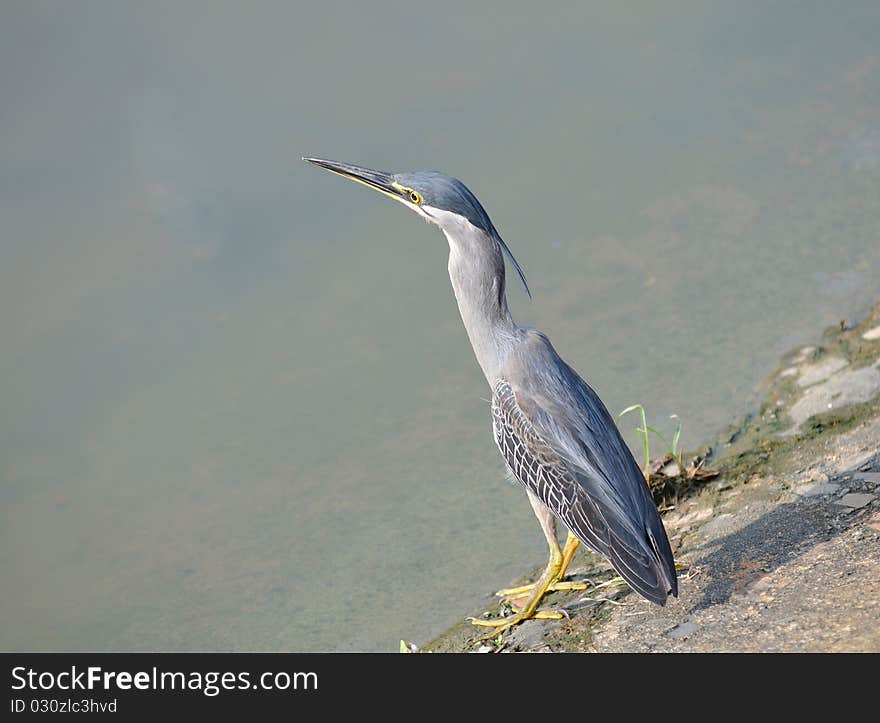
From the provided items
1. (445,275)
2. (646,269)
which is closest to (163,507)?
(445,275)

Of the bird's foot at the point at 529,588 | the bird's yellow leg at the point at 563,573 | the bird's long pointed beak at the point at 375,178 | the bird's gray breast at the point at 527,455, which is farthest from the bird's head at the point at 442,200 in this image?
the bird's foot at the point at 529,588

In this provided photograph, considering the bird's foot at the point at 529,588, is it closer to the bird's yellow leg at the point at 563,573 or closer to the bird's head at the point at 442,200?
the bird's yellow leg at the point at 563,573

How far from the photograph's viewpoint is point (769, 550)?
3.98 metres

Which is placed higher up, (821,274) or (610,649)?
(821,274)

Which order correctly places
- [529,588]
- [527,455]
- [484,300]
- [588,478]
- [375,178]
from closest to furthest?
1. [588,478]
2. [527,455]
3. [484,300]
4. [375,178]
5. [529,588]

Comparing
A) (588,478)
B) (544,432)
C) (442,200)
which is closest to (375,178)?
(442,200)

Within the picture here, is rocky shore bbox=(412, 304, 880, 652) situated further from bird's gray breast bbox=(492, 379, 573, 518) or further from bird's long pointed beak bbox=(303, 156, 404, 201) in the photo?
bird's long pointed beak bbox=(303, 156, 404, 201)

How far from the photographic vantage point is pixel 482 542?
4.91m

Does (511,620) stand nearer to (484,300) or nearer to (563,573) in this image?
(563,573)

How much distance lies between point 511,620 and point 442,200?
1503mm

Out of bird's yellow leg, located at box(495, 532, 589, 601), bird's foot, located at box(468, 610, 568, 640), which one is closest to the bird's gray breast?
bird's yellow leg, located at box(495, 532, 589, 601)

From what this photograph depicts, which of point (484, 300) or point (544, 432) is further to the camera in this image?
point (484, 300)

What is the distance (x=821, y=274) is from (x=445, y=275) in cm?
200

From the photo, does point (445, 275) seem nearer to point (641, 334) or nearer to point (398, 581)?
point (641, 334)
